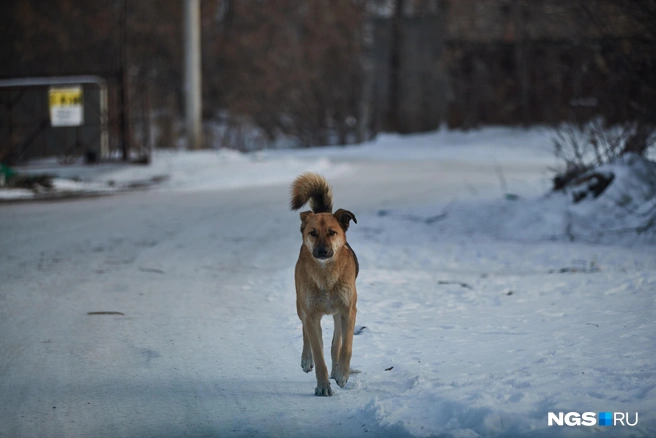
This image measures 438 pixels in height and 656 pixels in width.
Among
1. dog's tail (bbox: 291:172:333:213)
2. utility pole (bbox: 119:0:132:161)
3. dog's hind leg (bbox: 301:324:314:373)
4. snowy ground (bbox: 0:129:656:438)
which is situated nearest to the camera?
snowy ground (bbox: 0:129:656:438)

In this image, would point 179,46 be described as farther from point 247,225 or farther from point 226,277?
point 226,277

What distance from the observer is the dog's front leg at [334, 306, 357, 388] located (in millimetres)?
5793

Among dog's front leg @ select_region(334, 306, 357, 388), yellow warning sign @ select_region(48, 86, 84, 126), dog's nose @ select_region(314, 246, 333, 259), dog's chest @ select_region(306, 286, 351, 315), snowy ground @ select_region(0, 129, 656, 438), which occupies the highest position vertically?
yellow warning sign @ select_region(48, 86, 84, 126)

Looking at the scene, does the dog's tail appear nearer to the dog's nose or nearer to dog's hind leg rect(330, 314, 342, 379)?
the dog's nose

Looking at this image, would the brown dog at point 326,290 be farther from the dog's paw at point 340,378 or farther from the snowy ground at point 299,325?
the snowy ground at point 299,325

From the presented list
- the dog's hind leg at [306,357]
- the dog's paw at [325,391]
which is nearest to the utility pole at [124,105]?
the dog's hind leg at [306,357]

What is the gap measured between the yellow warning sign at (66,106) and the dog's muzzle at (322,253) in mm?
18394

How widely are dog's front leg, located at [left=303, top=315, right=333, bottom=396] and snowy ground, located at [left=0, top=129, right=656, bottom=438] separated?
0.31 feet

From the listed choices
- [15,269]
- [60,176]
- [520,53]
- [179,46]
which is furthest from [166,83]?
[15,269]

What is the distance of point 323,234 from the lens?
229 inches

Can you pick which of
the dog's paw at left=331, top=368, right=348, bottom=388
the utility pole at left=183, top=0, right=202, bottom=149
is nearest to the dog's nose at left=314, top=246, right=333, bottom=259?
the dog's paw at left=331, top=368, right=348, bottom=388

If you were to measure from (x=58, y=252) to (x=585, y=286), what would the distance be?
20.9ft

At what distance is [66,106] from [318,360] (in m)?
18.9

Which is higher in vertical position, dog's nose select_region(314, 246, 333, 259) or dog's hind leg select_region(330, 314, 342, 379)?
dog's nose select_region(314, 246, 333, 259)
